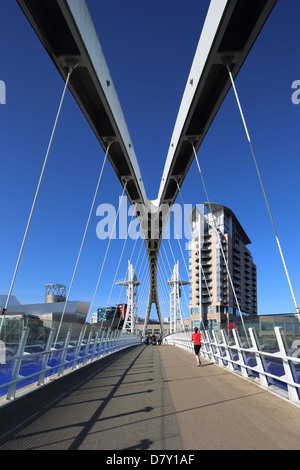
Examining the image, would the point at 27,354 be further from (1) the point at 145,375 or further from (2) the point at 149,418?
(1) the point at 145,375

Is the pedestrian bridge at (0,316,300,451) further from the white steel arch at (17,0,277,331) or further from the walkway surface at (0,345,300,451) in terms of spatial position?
the white steel arch at (17,0,277,331)

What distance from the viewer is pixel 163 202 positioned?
1117 inches

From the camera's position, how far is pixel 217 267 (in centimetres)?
8812

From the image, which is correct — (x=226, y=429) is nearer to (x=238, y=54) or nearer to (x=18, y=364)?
(x=18, y=364)

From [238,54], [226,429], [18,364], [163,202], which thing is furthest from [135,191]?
[226,429]

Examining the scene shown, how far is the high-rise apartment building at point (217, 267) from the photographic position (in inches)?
3425

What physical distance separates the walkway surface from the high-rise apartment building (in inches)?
2827

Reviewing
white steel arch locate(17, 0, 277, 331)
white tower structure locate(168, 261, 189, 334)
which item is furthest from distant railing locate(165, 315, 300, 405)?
white tower structure locate(168, 261, 189, 334)

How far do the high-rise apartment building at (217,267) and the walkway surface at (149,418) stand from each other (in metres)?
71.8

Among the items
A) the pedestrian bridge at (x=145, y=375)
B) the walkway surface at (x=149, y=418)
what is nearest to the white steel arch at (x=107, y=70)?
the pedestrian bridge at (x=145, y=375)

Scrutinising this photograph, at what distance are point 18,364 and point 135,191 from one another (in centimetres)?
2034

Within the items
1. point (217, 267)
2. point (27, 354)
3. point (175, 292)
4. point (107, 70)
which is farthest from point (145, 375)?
point (217, 267)

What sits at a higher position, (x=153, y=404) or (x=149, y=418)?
(x=153, y=404)

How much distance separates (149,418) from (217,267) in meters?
85.1
